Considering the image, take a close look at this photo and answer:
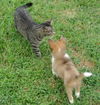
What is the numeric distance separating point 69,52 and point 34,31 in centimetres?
77

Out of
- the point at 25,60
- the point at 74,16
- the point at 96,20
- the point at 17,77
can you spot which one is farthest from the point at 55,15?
the point at 17,77

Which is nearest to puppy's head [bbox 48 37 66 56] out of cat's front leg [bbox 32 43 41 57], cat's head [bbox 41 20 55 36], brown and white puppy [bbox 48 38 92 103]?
brown and white puppy [bbox 48 38 92 103]

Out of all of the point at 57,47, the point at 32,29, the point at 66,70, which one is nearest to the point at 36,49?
the point at 32,29

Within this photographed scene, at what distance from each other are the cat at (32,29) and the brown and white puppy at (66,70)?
521 mm

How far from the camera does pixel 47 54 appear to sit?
442 cm

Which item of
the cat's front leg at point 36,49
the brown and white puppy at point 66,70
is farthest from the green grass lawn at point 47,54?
the brown and white puppy at point 66,70

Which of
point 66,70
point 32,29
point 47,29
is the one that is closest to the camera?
point 66,70

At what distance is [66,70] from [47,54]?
103cm

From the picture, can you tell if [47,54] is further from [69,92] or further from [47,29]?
[69,92]

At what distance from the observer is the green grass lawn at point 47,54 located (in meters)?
3.76

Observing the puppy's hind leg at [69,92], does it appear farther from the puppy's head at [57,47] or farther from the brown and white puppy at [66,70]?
the puppy's head at [57,47]

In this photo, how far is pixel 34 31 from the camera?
425cm

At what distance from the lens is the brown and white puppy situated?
11.1ft

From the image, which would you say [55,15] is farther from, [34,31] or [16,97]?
[16,97]
